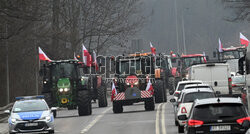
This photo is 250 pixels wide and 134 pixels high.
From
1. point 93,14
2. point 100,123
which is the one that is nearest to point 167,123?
point 100,123

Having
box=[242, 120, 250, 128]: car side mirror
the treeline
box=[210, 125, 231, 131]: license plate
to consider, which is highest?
the treeline

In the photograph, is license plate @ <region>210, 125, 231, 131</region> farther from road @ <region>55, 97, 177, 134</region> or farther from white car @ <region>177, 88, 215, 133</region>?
road @ <region>55, 97, 177, 134</region>

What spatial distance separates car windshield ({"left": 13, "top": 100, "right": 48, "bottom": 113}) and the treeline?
25.2 ft

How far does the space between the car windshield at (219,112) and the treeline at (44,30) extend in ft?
66.7

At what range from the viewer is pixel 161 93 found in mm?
41906

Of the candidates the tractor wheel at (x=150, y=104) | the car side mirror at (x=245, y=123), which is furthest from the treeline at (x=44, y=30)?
the car side mirror at (x=245, y=123)

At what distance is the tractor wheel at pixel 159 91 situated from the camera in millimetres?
41062

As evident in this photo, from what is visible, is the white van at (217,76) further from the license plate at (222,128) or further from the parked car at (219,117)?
the license plate at (222,128)

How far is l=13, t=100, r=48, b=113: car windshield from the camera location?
90.1ft

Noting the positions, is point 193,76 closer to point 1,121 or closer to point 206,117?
point 1,121

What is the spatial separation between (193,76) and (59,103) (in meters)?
7.72

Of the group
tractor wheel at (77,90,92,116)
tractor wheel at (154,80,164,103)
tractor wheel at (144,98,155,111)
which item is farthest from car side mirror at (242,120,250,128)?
tractor wheel at (154,80,164,103)

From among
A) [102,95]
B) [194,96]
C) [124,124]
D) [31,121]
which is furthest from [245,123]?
[102,95]

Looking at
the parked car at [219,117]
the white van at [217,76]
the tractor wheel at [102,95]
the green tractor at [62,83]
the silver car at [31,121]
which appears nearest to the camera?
the parked car at [219,117]
